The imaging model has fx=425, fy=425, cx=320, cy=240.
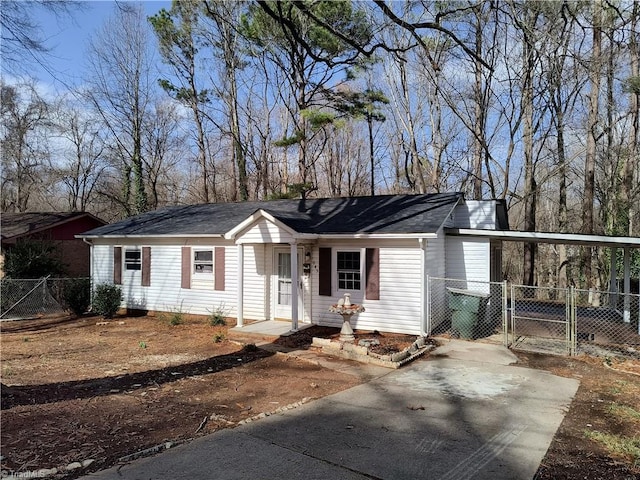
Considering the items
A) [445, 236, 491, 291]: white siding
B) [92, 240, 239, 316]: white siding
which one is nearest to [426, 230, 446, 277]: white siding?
[445, 236, 491, 291]: white siding

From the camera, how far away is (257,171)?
27016 mm

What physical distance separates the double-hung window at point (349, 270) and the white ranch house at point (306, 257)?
26 mm

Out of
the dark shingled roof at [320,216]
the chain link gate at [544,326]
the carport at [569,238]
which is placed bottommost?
the chain link gate at [544,326]

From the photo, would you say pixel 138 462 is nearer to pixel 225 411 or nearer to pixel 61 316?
pixel 225 411

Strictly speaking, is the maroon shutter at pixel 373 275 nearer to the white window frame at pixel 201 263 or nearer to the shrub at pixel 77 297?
the white window frame at pixel 201 263

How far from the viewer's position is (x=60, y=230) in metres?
19.2

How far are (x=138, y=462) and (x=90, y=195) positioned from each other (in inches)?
1246

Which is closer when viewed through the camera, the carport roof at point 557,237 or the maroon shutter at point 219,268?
the carport roof at point 557,237

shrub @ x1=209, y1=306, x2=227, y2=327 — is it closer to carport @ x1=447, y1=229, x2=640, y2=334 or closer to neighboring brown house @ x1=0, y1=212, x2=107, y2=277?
carport @ x1=447, y1=229, x2=640, y2=334

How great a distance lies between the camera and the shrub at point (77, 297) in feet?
44.5

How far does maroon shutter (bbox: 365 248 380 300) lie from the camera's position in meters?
10.5

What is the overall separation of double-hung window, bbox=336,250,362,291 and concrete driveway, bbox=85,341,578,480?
13.4ft

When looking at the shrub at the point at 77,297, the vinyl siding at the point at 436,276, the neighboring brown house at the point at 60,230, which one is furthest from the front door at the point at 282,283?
the neighboring brown house at the point at 60,230

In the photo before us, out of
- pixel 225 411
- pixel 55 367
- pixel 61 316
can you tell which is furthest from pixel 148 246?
pixel 225 411
